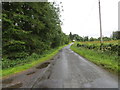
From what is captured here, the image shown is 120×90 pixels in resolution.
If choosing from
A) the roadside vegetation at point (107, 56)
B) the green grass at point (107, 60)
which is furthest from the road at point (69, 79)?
the roadside vegetation at point (107, 56)

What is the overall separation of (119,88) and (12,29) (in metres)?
8.00

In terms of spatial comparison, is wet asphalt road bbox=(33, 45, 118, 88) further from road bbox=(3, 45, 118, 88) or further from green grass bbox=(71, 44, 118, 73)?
green grass bbox=(71, 44, 118, 73)

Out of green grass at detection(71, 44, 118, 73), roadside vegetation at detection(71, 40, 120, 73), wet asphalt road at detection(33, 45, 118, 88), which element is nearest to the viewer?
wet asphalt road at detection(33, 45, 118, 88)

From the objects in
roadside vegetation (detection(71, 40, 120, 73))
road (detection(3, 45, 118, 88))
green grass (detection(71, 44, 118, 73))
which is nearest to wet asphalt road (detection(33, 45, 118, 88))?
road (detection(3, 45, 118, 88))

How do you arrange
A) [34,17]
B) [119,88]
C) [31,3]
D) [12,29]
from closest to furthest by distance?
1. [119,88]
2. [12,29]
3. [31,3]
4. [34,17]

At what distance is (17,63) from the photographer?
7.46 metres

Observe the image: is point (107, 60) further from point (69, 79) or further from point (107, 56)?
point (69, 79)

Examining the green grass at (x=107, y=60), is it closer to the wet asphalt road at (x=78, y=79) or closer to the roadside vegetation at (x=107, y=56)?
the roadside vegetation at (x=107, y=56)

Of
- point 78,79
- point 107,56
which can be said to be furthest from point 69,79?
point 107,56

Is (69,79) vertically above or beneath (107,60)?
beneath

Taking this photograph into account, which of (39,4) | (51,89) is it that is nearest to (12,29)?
(39,4)

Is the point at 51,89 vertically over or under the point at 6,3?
under

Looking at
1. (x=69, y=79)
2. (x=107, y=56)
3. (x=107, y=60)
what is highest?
(x=107, y=56)

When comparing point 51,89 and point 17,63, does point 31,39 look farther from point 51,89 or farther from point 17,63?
point 51,89
